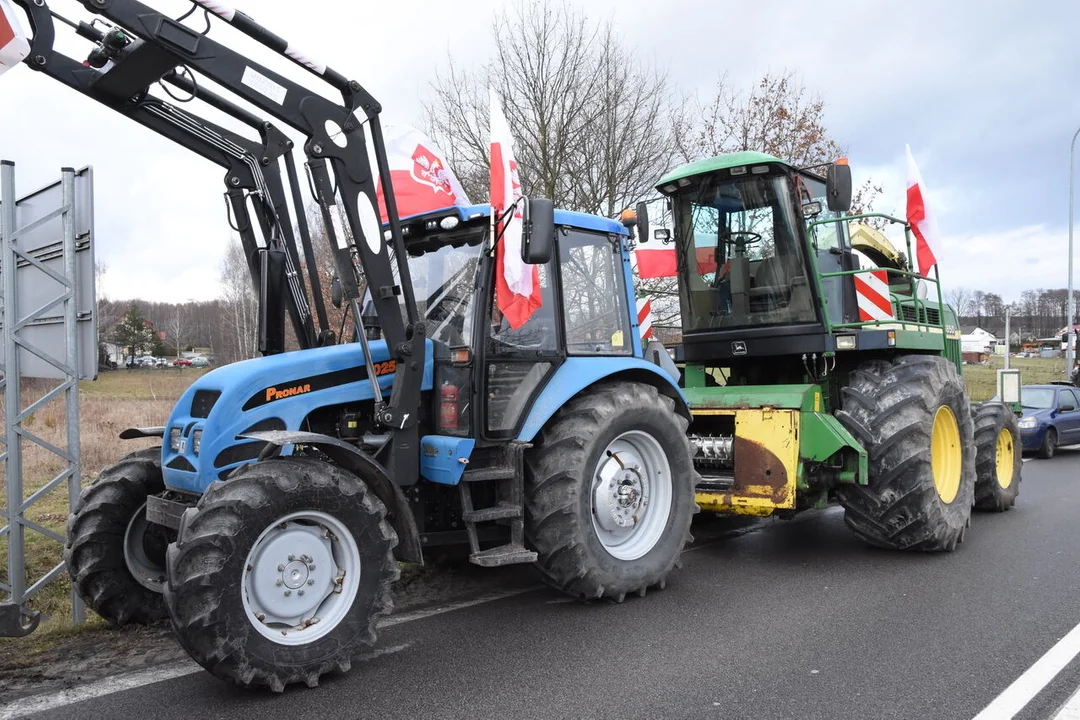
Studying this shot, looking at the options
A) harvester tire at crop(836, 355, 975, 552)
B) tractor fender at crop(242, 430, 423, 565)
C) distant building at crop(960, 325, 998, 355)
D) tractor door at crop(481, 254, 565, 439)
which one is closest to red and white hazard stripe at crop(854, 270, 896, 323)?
harvester tire at crop(836, 355, 975, 552)

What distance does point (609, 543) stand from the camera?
549 centimetres

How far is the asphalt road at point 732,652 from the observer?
3758 mm

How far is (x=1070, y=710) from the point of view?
3693 mm

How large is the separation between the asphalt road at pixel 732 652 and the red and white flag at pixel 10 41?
298 centimetres

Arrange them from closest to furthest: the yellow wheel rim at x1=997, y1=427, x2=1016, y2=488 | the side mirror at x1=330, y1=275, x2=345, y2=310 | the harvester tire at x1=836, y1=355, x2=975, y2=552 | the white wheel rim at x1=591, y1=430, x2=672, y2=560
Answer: the white wheel rim at x1=591, y1=430, x2=672, y2=560
the side mirror at x1=330, y1=275, x2=345, y2=310
the harvester tire at x1=836, y1=355, x2=975, y2=552
the yellow wheel rim at x1=997, y1=427, x2=1016, y2=488

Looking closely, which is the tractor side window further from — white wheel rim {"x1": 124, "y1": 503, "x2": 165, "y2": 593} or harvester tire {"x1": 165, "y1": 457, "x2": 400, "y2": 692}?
white wheel rim {"x1": 124, "y1": 503, "x2": 165, "y2": 593}

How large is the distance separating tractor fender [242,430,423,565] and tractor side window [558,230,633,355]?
1.59 metres

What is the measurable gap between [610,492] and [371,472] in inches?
68.7

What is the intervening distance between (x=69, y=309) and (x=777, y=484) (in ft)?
17.1

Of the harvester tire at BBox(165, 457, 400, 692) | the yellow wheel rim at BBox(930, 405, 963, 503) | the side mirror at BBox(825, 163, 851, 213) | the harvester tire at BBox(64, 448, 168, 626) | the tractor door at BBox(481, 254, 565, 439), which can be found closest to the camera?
the harvester tire at BBox(165, 457, 400, 692)

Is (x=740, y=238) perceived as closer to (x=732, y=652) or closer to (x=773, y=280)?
(x=773, y=280)

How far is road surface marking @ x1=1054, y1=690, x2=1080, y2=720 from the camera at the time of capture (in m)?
3.63

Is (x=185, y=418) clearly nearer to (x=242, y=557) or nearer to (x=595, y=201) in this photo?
(x=242, y=557)

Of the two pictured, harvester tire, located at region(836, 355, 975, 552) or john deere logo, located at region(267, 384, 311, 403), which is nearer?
john deere logo, located at region(267, 384, 311, 403)
